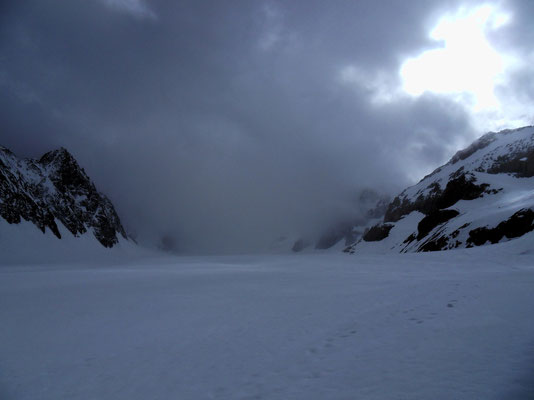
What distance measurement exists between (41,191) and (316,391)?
104m

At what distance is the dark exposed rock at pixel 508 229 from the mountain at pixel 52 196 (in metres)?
81.1

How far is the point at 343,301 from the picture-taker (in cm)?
749

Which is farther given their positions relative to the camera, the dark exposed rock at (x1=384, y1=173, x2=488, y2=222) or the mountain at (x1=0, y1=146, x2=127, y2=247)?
the dark exposed rock at (x1=384, y1=173, x2=488, y2=222)

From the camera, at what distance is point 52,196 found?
8569cm

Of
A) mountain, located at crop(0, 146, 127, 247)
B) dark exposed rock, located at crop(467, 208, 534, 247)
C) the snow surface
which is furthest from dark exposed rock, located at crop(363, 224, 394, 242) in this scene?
the snow surface

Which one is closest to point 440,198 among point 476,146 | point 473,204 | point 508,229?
point 473,204

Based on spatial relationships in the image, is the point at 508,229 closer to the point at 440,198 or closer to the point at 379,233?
the point at 440,198

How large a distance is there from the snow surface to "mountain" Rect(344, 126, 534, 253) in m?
43.1

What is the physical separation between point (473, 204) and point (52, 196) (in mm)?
115211

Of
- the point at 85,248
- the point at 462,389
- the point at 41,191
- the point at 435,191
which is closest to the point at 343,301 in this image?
the point at 462,389

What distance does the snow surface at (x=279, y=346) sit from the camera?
132 inches

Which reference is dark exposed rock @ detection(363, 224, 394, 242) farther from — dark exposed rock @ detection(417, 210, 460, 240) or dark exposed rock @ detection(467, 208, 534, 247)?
dark exposed rock @ detection(467, 208, 534, 247)

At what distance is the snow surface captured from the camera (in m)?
3.36

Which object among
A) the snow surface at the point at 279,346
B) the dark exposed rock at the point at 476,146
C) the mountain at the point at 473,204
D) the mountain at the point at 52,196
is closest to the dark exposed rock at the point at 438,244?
the mountain at the point at 473,204
